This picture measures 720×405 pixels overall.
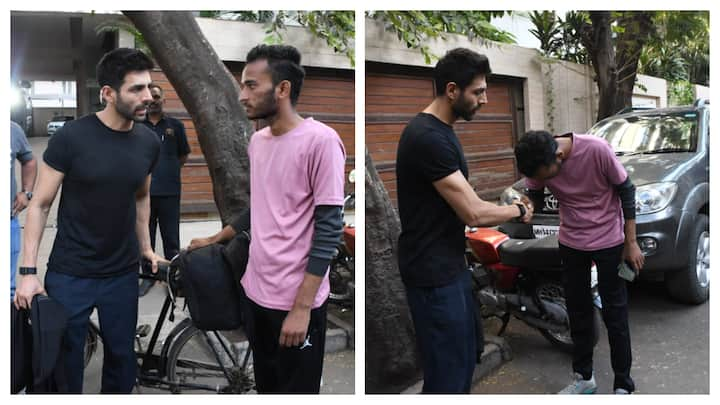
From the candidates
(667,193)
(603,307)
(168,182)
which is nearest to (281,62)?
(603,307)

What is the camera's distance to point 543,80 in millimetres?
3439

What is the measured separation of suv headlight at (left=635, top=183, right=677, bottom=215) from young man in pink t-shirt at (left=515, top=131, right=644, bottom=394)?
20.0 inches

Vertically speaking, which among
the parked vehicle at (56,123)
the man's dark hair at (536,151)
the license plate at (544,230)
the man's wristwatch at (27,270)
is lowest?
the man's wristwatch at (27,270)

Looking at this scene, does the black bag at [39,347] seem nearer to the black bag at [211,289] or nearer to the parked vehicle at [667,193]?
the black bag at [211,289]

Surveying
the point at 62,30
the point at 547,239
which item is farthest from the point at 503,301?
the point at 62,30

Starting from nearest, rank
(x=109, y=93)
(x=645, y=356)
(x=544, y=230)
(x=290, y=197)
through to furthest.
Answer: (x=290, y=197) → (x=109, y=93) → (x=645, y=356) → (x=544, y=230)

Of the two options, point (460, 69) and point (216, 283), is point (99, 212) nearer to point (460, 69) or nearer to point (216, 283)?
point (216, 283)

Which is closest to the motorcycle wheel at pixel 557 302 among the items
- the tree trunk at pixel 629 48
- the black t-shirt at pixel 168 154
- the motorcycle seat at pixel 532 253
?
the motorcycle seat at pixel 532 253

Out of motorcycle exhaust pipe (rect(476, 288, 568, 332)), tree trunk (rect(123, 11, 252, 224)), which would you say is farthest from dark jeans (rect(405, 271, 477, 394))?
tree trunk (rect(123, 11, 252, 224))

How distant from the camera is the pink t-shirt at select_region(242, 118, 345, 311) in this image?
2.14 metres

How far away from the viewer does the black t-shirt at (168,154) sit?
405 cm

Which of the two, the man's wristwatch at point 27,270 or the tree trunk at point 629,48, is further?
the tree trunk at point 629,48

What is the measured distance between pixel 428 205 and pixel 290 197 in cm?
51

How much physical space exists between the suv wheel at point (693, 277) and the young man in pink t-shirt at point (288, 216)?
2.20 metres
